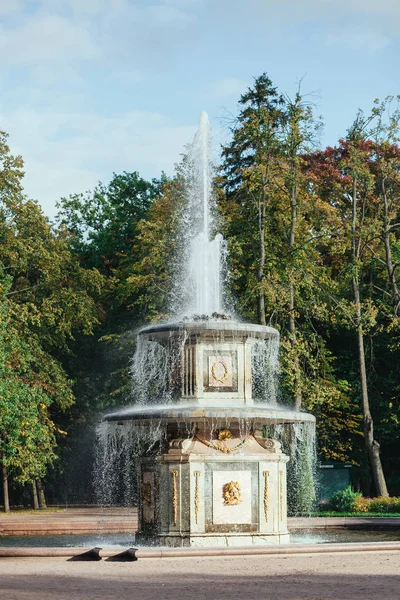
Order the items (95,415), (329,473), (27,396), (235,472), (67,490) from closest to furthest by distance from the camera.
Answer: (235,472) → (27,396) → (329,473) → (95,415) → (67,490)

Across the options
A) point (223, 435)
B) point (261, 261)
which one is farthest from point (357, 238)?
point (223, 435)

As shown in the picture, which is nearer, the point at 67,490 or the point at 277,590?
the point at 277,590

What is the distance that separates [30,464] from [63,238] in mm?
13388

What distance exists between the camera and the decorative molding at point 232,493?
17.4 meters

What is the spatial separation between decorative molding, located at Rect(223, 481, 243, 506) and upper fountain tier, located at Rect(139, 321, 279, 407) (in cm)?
146

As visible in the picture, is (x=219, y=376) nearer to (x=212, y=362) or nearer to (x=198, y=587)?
(x=212, y=362)

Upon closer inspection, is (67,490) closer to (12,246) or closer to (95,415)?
(95,415)

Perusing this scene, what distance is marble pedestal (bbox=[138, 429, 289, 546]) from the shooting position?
1730 centimetres

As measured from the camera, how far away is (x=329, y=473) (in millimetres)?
39125

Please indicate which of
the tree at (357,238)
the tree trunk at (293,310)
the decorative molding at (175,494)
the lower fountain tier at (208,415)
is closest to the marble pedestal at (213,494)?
the decorative molding at (175,494)

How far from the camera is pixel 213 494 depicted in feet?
57.2

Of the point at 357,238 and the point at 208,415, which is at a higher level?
the point at 357,238

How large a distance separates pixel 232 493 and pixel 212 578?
455 centimetres

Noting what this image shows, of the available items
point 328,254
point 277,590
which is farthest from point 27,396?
point 277,590
